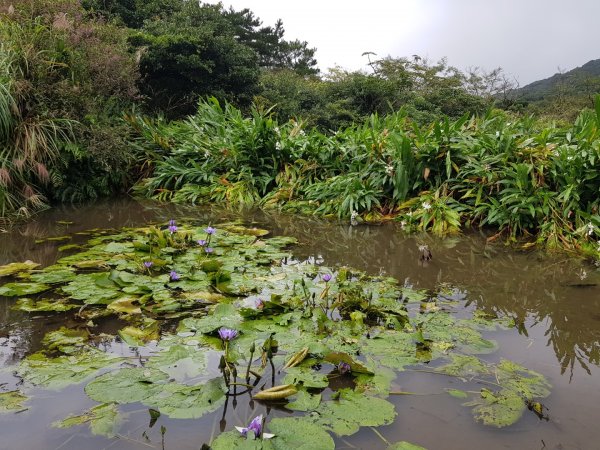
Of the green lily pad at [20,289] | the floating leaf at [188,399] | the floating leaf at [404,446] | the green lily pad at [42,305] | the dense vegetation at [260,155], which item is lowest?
the floating leaf at [404,446]

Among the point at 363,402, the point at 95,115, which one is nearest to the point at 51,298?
the point at 363,402

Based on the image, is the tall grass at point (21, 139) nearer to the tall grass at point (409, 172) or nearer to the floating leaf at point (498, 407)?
the tall grass at point (409, 172)

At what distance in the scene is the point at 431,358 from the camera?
5.33 ft

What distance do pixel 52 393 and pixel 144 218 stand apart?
10.7 ft

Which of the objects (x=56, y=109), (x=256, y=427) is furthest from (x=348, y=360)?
(x=56, y=109)

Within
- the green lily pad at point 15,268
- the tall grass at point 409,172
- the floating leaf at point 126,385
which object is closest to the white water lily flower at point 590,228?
the tall grass at point 409,172

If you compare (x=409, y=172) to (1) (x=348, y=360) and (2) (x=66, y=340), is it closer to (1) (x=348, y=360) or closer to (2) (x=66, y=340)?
(1) (x=348, y=360)

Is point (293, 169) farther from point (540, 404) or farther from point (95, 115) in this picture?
point (540, 404)

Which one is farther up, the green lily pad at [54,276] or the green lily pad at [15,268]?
the green lily pad at [15,268]

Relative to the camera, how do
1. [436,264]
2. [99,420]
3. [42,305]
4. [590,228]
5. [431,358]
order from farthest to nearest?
[590,228], [436,264], [42,305], [431,358], [99,420]

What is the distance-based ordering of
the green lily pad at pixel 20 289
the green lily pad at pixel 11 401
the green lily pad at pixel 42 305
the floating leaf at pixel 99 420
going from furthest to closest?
1. the green lily pad at pixel 20 289
2. the green lily pad at pixel 42 305
3. the green lily pad at pixel 11 401
4. the floating leaf at pixel 99 420

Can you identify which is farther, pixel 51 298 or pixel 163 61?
pixel 163 61

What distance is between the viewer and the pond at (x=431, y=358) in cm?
121

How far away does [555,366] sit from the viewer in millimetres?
1612
